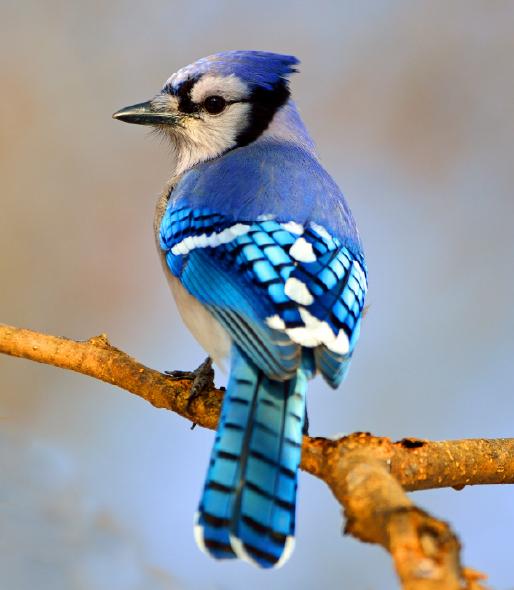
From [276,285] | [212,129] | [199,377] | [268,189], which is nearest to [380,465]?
[276,285]

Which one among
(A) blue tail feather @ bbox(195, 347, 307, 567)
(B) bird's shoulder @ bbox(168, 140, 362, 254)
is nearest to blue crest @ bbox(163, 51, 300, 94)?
(B) bird's shoulder @ bbox(168, 140, 362, 254)

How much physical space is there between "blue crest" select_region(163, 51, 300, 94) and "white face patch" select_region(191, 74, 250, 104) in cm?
1

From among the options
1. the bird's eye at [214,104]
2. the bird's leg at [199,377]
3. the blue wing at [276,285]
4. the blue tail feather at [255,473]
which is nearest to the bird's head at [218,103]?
the bird's eye at [214,104]

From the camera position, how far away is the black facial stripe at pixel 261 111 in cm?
228

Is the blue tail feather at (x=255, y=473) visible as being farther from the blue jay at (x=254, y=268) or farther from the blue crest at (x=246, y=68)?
the blue crest at (x=246, y=68)

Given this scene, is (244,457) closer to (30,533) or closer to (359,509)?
(359,509)

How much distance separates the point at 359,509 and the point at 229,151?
50.8 inches

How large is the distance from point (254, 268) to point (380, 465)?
0.49 m

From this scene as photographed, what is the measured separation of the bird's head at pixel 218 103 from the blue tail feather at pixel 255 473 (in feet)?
3.06

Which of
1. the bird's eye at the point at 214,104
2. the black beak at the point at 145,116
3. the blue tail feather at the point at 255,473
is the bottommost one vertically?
the blue tail feather at the point at 255,473

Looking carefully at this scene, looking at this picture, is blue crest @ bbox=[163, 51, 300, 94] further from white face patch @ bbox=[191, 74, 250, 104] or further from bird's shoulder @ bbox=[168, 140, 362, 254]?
bird's shoulder @ bbox=[168, 140, 362, 254]

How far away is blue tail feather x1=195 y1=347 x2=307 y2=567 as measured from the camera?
4.28ft

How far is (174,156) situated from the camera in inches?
95.0

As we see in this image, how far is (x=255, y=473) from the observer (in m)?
1.37
